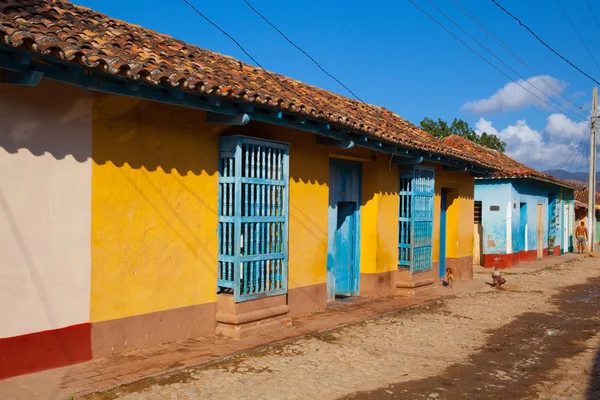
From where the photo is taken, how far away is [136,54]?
6.41 m

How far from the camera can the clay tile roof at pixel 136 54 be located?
16.7 ft

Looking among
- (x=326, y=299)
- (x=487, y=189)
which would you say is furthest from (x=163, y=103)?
(x=487, y=189)

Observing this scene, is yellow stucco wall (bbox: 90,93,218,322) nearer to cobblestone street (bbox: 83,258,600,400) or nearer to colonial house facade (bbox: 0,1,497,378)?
colonial house facade (bbox: 0,1,497,378)

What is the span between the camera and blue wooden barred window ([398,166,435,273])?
1196cm

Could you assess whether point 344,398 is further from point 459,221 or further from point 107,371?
point 459,221

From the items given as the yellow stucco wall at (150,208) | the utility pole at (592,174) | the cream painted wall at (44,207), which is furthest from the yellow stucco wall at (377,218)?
the utility pole at (592,174)

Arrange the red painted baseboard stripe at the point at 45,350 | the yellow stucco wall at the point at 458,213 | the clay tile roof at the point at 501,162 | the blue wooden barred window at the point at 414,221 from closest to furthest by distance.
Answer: the red painted baseboard stripe at the point at 45,350 → the blue wooden barred window at the point at 414,221 → the yellow stucco wall at the point at 458,213 → the clay tile roof at the point at 501,162

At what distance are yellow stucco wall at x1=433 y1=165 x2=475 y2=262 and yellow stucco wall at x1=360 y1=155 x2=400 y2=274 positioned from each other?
2.99 m

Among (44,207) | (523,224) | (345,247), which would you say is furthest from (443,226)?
(44,207)

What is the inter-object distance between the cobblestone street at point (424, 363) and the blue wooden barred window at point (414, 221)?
143 centimetres

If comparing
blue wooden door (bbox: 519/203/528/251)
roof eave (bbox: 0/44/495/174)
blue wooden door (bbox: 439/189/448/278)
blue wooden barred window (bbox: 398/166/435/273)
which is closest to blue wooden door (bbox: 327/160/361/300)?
roof eave (bbox: 0/44/495/174)

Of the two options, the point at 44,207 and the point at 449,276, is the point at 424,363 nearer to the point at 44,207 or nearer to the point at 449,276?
the point at 44,207

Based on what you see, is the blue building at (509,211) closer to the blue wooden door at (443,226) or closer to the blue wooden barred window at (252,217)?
the blue wooden door at (443,226)

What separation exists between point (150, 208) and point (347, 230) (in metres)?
5.49
